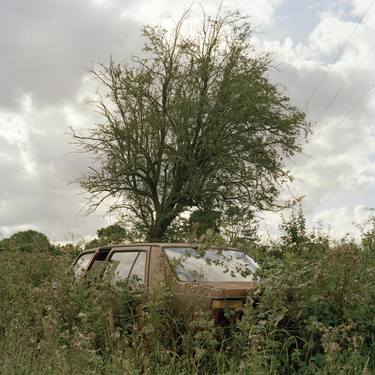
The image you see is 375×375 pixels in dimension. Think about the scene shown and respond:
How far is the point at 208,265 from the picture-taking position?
7.17m

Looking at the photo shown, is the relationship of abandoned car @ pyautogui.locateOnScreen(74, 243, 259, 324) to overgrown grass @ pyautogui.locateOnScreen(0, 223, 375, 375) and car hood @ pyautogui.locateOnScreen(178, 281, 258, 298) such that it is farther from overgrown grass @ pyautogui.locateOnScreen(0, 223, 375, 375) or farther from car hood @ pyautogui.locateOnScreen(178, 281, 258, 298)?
overgrown grass @ pyautogui.locateOnScreen(0, 223, 375, 375)

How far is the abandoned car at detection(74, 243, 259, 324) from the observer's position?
6.08 m

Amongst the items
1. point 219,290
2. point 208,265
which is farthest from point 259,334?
point 208,265

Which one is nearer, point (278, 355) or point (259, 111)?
point (278, 355)

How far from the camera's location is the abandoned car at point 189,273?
6078mm

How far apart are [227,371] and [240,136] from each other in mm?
24467

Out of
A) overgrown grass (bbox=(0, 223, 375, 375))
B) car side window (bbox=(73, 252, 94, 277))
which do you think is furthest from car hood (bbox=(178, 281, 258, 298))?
car side window (bbox=(73, 252, 94, 277))

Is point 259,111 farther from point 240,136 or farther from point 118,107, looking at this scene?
point 118,107

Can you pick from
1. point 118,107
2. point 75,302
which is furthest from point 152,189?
point 75,302

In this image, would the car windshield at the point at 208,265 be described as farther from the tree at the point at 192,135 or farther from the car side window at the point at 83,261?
the tree at the point at 192,135

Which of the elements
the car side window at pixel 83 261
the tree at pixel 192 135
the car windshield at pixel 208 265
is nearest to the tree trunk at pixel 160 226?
the tree at pixel 192 135

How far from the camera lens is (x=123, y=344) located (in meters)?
5.91

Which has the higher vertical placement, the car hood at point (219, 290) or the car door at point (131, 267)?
the car door at point (131, 267)

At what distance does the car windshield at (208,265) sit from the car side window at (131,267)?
1.31 ft
